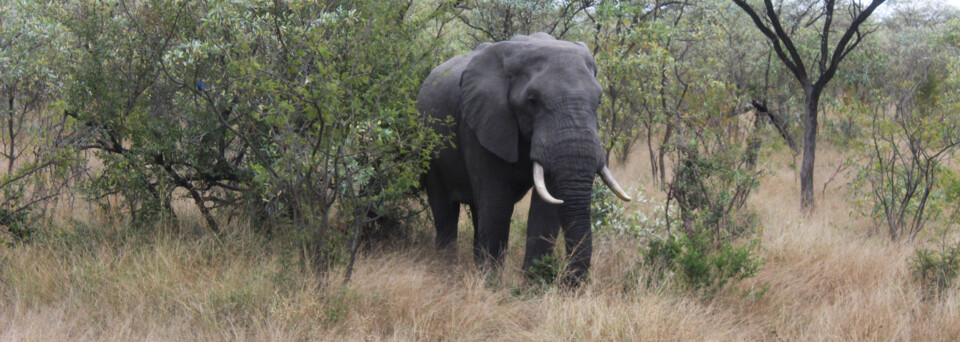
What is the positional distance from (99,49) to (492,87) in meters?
3.31

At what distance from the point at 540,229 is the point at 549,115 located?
1010 mm

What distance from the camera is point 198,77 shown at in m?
6.88

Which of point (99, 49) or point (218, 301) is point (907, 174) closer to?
point (218, 301)

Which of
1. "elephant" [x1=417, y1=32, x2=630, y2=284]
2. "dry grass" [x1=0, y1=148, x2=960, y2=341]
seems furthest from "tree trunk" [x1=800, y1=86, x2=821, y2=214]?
"elephant" [x1=417, y1=32, x2=630, y2=284]

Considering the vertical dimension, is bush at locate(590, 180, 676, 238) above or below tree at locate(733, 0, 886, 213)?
below

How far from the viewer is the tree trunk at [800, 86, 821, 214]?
9242 mm

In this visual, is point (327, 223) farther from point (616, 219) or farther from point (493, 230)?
point (616, 219)

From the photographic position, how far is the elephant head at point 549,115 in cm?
555

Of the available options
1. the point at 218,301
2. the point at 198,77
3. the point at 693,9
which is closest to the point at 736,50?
the point at 693,9

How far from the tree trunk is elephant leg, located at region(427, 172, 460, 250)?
4.44 m

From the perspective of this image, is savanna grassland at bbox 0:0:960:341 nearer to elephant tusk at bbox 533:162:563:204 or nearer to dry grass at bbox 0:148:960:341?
dry grass at bbox 0:148:960:341

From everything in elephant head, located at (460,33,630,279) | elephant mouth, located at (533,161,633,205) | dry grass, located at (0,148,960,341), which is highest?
elephant head, located at (460,33,630,279)

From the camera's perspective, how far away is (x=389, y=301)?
5.39 meters

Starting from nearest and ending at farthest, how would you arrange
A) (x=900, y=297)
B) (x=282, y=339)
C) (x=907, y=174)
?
(x=282, y=339), (x=900, y=297), (x=907, y=174)
